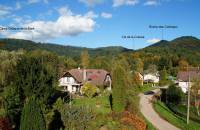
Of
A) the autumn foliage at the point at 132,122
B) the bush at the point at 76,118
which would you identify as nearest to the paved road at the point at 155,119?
the autumn foliage at the point at 132,122

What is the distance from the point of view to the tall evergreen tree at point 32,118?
1658 centimetres

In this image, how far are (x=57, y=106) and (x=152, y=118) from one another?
13701 mm

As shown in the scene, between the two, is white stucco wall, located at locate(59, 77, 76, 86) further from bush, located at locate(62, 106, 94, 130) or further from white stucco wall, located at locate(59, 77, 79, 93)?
bush, located at locate(62, 106, 94, 130)

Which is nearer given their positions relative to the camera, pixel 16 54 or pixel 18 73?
pixel 18 73

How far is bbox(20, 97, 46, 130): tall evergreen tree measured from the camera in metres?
16.6

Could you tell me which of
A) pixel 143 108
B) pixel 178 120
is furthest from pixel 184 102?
pixel 178 120

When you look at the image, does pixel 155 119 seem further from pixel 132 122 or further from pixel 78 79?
pixel 78 79

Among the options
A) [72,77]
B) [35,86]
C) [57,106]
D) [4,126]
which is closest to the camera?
[4,126]

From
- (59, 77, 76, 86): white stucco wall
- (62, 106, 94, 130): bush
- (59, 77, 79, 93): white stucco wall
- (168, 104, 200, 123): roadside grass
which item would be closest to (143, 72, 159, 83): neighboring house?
(59, 77, 79, 93): white stucco wall

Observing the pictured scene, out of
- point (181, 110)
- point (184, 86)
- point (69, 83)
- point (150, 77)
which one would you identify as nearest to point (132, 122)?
point (181, 110)

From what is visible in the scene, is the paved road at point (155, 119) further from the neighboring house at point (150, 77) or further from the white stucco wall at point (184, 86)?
the neighboring house at point (150, 77)

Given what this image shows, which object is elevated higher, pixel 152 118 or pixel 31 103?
pixel 31 103

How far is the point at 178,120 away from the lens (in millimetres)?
34219

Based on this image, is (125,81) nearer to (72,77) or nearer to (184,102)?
(184,102)
